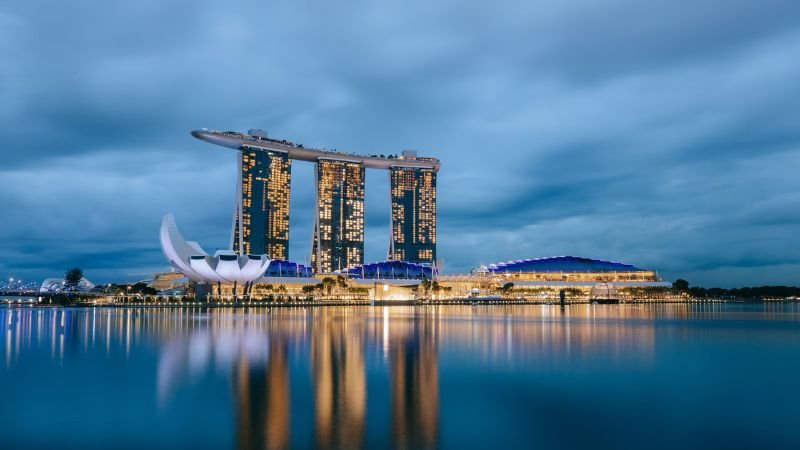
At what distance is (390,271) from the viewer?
5162 inches

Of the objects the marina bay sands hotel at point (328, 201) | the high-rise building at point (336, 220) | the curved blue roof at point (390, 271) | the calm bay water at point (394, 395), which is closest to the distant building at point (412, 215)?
the marina bay sands hotel at point (328, 201)

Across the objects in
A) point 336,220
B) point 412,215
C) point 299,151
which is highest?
point 299,151

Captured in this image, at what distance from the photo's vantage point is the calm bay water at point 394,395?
11.6 m

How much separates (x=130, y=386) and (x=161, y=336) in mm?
16095

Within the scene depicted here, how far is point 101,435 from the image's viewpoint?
1179 centimetres

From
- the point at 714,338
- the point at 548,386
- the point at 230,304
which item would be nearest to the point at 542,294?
the point at 230,304

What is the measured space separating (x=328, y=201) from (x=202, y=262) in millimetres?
73680

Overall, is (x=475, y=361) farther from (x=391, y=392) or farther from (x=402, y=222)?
(x=402, y=222)

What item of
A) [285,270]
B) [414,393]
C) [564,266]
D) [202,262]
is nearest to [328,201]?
[285,270]

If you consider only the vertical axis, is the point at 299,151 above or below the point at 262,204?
above

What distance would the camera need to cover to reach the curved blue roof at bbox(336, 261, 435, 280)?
428 ft

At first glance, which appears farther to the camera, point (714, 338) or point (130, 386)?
point (714, 338)

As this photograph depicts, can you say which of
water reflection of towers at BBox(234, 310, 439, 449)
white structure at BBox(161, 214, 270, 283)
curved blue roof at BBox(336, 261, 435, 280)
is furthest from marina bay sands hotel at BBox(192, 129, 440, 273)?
water reflection of towers at BBox(234, 310, 439, 449)

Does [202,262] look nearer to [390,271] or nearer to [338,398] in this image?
[390,271]
